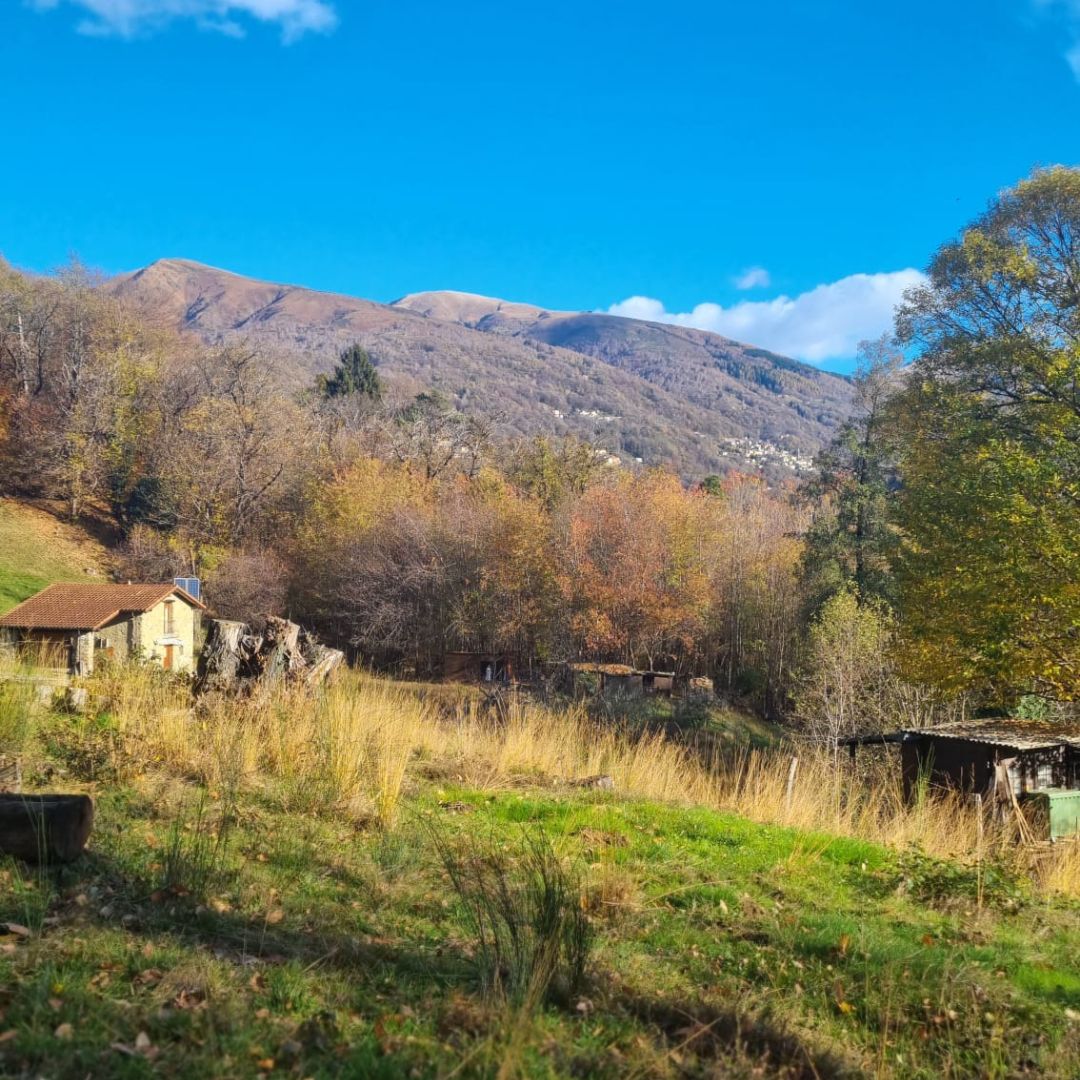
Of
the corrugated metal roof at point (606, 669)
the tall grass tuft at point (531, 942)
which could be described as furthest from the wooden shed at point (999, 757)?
the corrugated metal roof at point (606, 669)

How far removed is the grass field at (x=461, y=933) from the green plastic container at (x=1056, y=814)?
2209 millimetres

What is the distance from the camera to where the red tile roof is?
3023cm

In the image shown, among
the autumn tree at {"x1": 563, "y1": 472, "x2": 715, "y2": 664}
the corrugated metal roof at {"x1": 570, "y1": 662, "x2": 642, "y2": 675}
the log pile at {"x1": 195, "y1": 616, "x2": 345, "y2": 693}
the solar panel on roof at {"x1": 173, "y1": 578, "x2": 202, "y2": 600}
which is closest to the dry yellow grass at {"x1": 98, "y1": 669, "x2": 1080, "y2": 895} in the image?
the log pile at {"x1": 195, "y1": 616, "x2": 345, "y2": 693}

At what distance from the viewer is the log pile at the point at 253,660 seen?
31.9ft

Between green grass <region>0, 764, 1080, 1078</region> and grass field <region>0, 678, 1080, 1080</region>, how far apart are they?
0.06ft

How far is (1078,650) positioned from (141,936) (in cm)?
1685

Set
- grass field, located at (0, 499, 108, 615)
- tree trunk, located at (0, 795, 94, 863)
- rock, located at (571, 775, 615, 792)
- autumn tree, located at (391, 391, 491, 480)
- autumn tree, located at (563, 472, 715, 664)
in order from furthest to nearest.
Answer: autumn tree, located at (391, 391, 491, 480)
grass field, located at (0, 499, 108, 615)
autumn tree, located at (563, 472, 715, 664)
rock, located at (571, 775, 615, 792)
tree trunk, located at (0, 795, 94, 863)

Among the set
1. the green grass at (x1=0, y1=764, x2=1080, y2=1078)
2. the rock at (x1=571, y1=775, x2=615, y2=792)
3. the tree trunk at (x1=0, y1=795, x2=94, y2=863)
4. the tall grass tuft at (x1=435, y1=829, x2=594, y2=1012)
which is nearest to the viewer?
the green grass at (x1=0, y1=764, x2=1080, y2=1078)

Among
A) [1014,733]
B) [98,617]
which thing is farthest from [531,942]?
[98,617]

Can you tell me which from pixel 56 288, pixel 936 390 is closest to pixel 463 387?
pixel 56 288

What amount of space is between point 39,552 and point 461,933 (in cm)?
4579

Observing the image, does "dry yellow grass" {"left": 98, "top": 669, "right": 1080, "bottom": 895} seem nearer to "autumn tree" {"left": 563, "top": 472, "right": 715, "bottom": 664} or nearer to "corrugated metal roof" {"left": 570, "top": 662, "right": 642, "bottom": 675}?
"corrugated metal roof" {"left": 570, "top": 662, "right": 642, "bottom": 675}

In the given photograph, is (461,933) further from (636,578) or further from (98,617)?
(636,578)

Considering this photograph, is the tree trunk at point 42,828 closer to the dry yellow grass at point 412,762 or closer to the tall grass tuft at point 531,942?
the dry yellow grass at point 412,762
